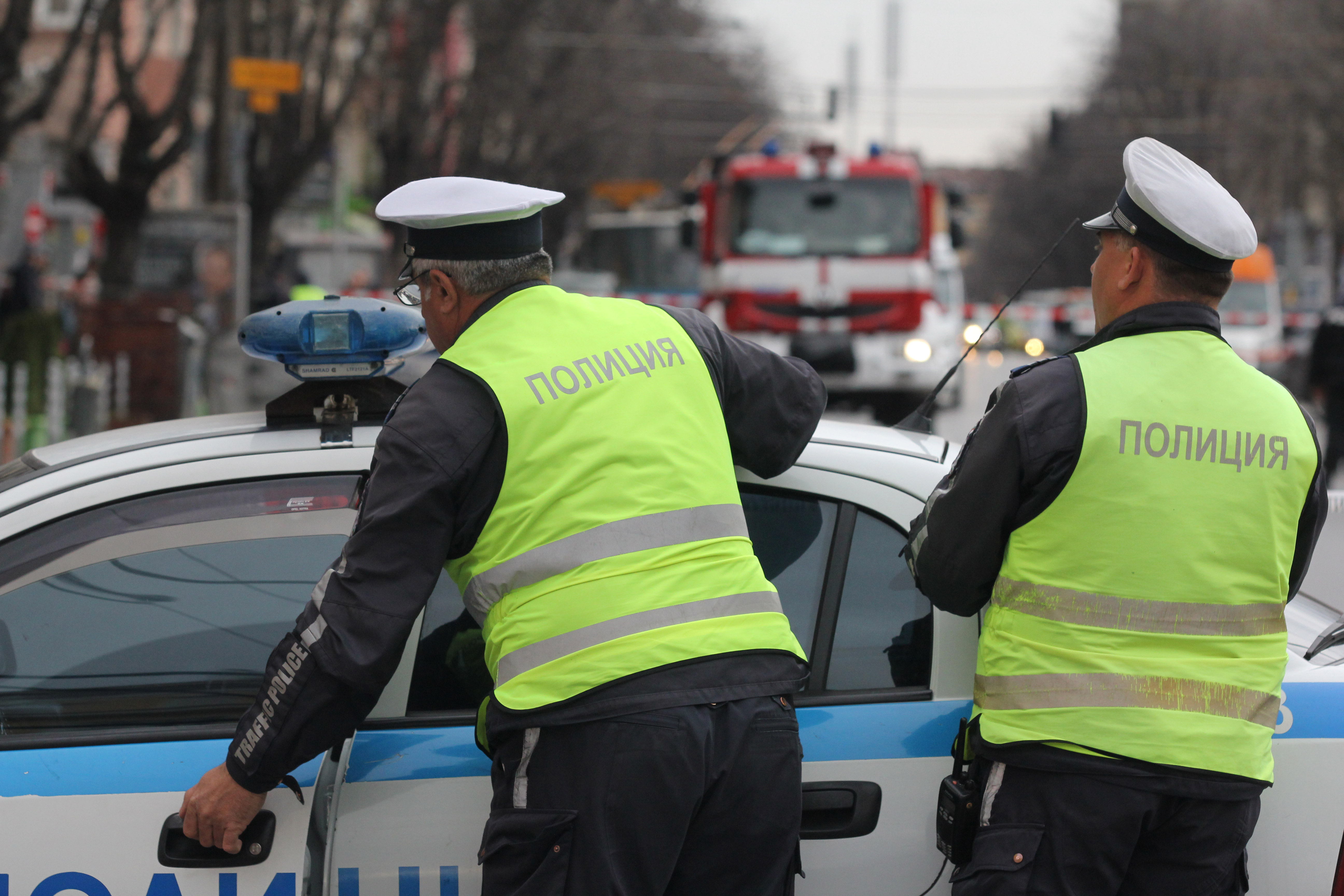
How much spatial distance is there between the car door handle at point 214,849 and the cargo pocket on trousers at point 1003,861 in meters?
1.08

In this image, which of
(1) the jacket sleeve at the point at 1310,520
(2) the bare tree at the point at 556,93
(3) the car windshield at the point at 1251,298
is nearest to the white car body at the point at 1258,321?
(3) the car windshield at the point at 1251,298

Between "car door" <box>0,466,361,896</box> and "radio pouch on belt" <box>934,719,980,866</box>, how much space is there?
1006 mm

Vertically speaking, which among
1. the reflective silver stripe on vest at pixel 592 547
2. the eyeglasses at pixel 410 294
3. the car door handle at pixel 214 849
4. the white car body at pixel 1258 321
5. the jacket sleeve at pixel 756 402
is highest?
the eyeglasses at pixel 410 294

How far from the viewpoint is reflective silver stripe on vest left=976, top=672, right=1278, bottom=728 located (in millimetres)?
2178

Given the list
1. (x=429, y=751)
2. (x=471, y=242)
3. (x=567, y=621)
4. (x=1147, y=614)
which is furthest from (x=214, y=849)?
(x=1147, y=614)

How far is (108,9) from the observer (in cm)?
1556

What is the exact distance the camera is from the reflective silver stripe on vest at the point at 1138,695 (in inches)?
85.7

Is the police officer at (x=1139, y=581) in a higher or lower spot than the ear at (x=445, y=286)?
lower

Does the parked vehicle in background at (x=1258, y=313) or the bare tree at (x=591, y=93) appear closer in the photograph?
the parked vehicle in background at (x=1258, y=313)

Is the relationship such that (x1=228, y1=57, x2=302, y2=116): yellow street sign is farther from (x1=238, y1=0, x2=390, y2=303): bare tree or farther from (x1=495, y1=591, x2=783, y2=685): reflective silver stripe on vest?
(x1=495, y1=591, x2=783, y2=685): reflective silver stripe on vest

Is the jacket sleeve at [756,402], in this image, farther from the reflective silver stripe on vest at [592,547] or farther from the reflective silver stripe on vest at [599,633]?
the reflective silver stripe on vest at [599,633]

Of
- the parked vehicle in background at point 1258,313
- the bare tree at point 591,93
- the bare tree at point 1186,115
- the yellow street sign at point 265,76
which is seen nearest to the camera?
the yellow street sign at point 265,76

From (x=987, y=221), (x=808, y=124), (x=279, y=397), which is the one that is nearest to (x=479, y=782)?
(x=279, y=397)

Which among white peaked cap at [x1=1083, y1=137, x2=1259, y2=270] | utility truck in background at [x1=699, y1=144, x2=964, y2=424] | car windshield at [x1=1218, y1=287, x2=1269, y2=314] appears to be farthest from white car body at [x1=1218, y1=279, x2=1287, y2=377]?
white peaked cap at [x1=1083, y1=137, x2=1259, y2=270]
